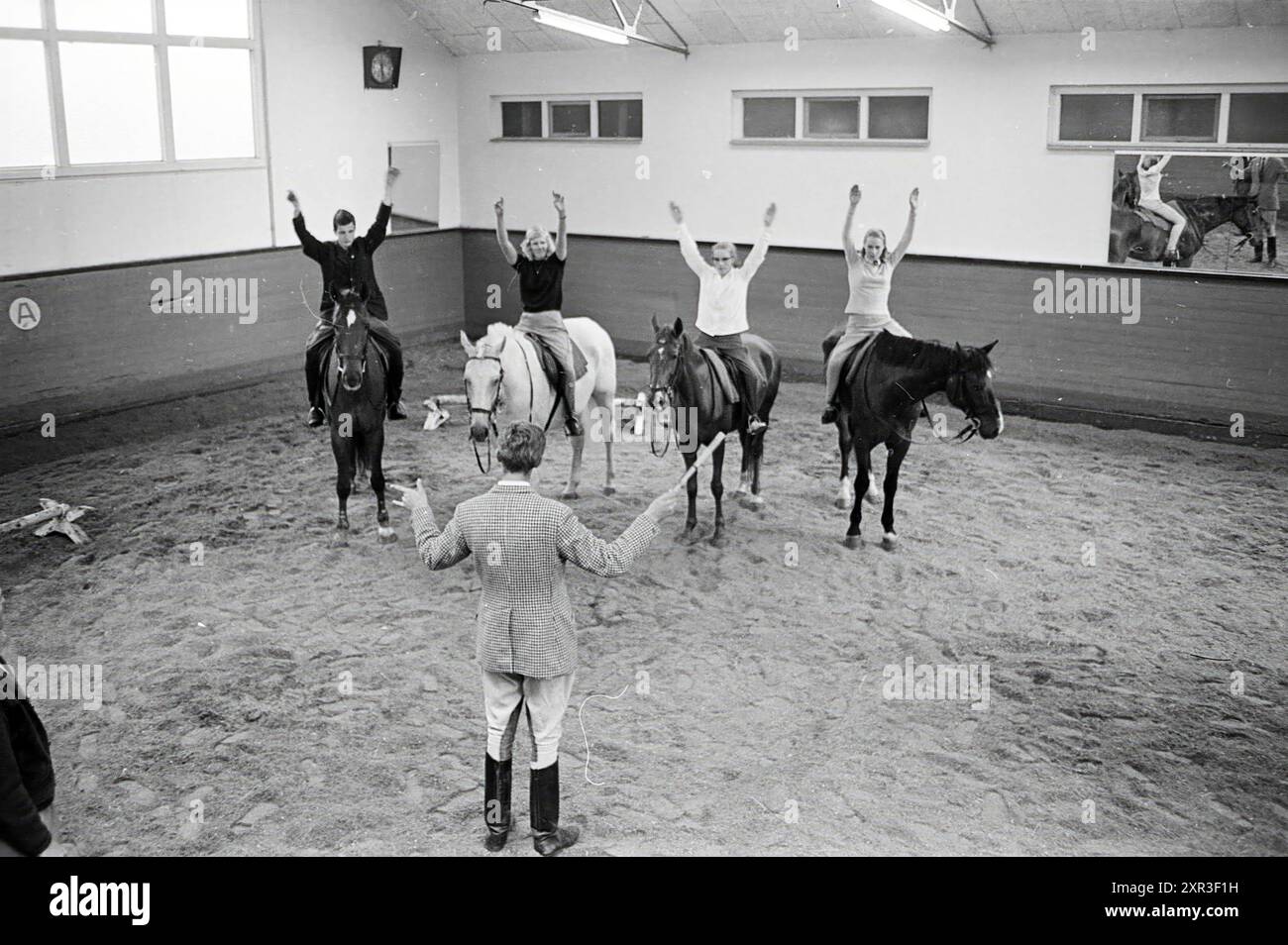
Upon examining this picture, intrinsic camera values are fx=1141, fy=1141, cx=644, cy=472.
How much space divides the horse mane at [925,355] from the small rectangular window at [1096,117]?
A: 4.52 metres

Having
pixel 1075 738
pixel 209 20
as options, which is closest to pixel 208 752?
pixel 1075 738

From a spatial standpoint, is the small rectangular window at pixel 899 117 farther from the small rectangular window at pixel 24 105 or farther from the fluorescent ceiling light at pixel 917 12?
the small rectangular window at pixel 24 105

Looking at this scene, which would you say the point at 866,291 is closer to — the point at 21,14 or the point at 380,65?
the point at 21,14

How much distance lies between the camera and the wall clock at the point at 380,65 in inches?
Result: 529

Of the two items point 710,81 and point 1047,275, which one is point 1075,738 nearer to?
point 1047,275

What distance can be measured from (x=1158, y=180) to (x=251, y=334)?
920cm

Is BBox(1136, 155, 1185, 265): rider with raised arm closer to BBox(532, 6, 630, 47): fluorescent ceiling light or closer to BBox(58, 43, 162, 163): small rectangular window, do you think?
BBox(532, 6, 630, 47): fluorescent ceiling light

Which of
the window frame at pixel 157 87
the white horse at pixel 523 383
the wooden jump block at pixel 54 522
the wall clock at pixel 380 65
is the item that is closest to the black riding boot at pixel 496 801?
the white horse at pixel 523 383

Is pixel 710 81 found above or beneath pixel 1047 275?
above

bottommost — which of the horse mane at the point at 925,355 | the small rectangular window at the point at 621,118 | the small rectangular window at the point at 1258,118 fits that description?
the horse mane at the point at 925,355

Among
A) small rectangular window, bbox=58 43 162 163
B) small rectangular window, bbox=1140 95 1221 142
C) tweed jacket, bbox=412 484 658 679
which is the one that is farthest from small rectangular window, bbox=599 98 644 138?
tweed jacket, bbox=412 484 658 679

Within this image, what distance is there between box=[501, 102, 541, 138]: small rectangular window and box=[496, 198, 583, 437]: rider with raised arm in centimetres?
668

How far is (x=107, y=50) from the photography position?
10672 millimetres

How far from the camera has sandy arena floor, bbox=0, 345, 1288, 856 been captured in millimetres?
4715
